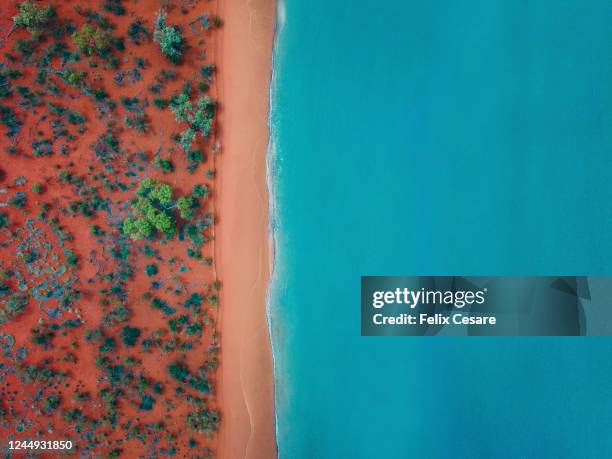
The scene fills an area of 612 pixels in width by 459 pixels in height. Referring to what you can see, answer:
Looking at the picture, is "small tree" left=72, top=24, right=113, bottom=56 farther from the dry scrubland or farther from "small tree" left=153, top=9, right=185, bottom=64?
"small tree" left=153, top=9, right=185, bottom=64

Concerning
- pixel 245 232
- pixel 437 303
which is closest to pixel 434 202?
pixel 437 303

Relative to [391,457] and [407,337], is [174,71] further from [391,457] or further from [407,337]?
[391,457]

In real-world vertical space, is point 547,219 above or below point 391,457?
above

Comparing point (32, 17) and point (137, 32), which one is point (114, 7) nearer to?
point (137, 32)

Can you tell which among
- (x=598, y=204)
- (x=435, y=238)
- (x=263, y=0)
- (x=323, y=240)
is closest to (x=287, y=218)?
(x=323, y=240)

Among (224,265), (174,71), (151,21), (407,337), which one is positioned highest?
(151,21)

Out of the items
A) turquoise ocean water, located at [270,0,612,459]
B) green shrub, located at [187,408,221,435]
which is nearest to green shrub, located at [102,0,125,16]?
turquoise ocean water, located at [270,0,612,459]
